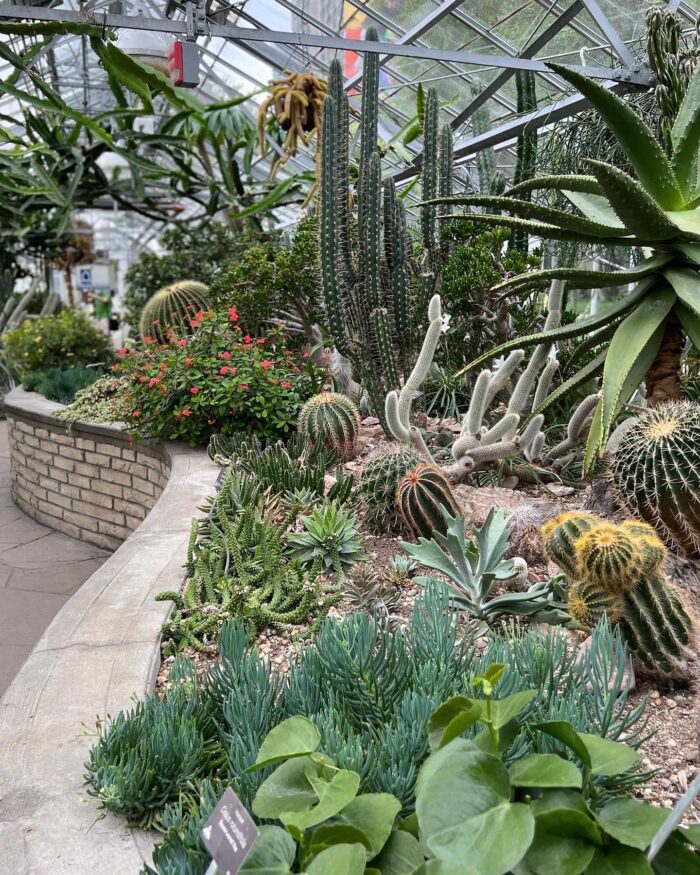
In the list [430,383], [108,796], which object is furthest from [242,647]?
[430,383]

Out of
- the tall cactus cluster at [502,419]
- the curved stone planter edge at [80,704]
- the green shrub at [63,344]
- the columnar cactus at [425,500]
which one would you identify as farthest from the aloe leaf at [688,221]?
the green shrub at [63,344]

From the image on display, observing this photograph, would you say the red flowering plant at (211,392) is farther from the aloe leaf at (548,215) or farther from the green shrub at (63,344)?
the green shrub at (63,344)

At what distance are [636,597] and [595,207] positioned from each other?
1960mm

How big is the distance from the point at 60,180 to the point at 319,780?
36.4 feet

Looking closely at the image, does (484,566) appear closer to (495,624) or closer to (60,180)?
(495,624)

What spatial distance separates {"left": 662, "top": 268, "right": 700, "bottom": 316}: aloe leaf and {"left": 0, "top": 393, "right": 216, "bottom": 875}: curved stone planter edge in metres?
2.20

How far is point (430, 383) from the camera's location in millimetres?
5812

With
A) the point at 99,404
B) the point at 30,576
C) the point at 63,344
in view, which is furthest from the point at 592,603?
the point at 63,344

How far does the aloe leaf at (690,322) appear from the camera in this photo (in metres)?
2.99

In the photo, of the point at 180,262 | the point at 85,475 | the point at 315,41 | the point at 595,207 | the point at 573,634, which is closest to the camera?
the point at 573,634

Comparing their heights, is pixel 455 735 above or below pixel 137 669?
above

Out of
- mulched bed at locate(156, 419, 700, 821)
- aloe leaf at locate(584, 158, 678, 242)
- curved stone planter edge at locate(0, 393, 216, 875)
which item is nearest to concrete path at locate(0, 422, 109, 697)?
curved stone planter edge at locate(0, 393, 216, 875)

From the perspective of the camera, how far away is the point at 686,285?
298 centimetres

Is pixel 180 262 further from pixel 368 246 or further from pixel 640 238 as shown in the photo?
pixel 640 238
